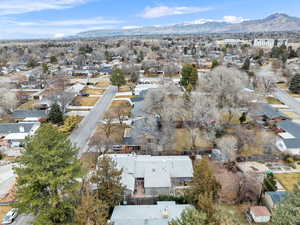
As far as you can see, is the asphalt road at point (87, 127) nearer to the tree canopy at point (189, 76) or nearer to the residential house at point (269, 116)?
the tree canopy at point (189, 76)

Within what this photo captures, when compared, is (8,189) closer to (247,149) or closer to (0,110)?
(0,110)

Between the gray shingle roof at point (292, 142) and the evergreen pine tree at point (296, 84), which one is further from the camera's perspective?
the evergreen pine tree at point (296, 84)

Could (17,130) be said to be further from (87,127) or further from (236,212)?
(236,212)

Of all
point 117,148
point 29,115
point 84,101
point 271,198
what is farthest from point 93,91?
point 271,198

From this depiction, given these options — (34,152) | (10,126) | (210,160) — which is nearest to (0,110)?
(10,126)

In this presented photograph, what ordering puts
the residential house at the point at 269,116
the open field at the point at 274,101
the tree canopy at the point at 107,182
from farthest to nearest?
the open field at the point at 274,101, the residential house at the point at 269,116, the tree canopy at the point at 107,182

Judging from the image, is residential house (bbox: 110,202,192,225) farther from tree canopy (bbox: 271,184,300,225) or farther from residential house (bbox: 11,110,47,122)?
residential house (bbox: 11,110,47,122)

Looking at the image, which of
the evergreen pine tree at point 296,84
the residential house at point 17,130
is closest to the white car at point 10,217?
the residential house at point 17,130
